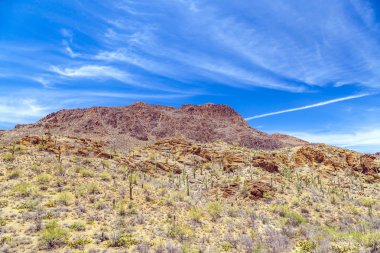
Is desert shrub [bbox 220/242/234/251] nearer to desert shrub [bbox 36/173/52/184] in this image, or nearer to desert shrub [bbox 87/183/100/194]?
desert shrub [bbox 87/183/100/194]

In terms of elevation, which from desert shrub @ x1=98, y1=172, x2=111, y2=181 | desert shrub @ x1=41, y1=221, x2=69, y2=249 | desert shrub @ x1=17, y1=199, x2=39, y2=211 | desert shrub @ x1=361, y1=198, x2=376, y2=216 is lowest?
desert shrub @ x1=361, y1=198, x2=376, y2=216

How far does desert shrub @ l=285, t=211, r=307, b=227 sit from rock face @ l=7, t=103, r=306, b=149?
146 ft

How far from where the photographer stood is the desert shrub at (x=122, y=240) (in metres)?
13.7

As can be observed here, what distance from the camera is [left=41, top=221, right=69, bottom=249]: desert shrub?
510 inches

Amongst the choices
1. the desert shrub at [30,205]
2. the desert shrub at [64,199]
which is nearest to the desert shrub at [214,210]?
the desert shrub at [64,199]

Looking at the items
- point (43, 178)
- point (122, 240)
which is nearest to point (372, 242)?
point (122, 240)

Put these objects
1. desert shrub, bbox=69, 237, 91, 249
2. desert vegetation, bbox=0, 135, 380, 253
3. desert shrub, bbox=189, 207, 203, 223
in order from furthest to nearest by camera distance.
→ desert shrub, bbox=189, 207, 203, 223 < desert vegetation, bbox=0, 135, 380, 253 < desert shrub, bbox=69, 237, 91, 249

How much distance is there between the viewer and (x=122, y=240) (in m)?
14.0

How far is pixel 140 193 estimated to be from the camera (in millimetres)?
21875

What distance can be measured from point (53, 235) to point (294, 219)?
610 inches

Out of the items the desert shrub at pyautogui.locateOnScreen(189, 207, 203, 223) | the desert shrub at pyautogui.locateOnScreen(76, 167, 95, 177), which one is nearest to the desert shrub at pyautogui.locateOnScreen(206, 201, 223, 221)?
the desert shrub at pyautogui.locateOnScreen(189, 207, 203, 223)

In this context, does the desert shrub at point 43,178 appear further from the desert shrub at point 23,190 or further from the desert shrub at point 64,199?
the desert shrub at point 64,199

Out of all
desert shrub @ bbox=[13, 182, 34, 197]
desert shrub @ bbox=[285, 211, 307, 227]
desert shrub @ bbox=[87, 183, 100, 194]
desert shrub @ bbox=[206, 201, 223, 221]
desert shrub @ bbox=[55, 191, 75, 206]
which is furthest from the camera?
desert shrub @ bbox=[285, 211, 307, 227]

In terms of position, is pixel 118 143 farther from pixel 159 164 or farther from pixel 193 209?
pixel 193 209
